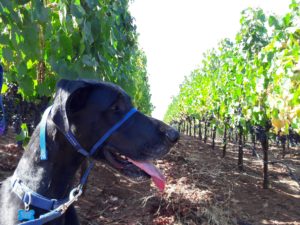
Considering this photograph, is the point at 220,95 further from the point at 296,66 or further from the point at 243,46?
the point at 296,66

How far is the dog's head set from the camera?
2.16 m

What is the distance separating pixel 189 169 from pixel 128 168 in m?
5.41

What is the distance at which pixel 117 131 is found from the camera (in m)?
2.19

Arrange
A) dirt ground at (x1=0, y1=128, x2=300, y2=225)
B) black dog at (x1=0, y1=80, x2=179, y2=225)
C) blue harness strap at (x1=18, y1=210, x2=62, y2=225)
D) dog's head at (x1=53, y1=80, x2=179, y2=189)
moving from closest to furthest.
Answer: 1. blue harness strap at (x1=18, y1=210, x2=62, y2=225)
2. black dog at (x1=0, y1=80, x2=179, y2=225)
3. dog's head at (x1=53, y1=80, x2=179, y2=189)
4. dirt ground at (x1=0, y1=128, x2=300, y2=225)

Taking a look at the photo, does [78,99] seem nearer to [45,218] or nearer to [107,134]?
[107,134]

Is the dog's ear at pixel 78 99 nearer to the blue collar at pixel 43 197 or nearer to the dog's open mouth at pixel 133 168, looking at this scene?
the blue collar at pixel 43 197

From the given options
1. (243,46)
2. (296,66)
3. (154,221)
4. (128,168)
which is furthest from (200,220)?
(243,46)

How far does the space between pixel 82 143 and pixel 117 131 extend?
0.20 meters

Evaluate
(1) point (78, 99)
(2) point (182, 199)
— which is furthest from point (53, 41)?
(2) point (182, 199)

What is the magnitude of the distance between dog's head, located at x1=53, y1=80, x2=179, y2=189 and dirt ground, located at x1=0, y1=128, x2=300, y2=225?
2.75 metres

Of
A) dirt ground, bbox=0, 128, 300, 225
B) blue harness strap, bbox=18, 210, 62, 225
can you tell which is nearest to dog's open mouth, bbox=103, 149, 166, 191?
blue harness strap, bbox=18, 210, 62, 225

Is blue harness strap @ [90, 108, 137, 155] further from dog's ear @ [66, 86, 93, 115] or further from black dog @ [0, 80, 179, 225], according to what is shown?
dog's ear @ [66, 86, 93, 115]

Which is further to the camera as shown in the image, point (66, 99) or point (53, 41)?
point (53, 41)

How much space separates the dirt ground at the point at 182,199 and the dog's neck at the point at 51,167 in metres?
2.79
